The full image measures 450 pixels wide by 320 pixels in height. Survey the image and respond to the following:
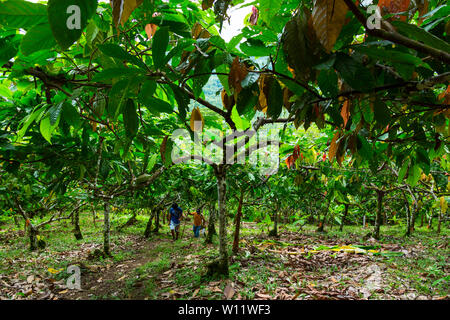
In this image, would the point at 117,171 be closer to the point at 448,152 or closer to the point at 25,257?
the point at 448,152

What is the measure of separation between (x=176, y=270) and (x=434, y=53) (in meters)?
4.59

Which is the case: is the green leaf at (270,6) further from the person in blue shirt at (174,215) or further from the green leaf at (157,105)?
the person in blue shirt at (174,215)

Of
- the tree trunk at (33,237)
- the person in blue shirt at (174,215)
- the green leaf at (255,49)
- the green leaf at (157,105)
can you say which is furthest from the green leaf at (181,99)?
the tree trunk at (33,237)

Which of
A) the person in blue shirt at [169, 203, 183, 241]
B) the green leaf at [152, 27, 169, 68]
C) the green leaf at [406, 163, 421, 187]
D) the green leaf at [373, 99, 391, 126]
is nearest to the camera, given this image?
the green leaf at [152, 27, 169, 68]

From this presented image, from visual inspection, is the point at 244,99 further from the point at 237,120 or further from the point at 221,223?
the point at 221,223

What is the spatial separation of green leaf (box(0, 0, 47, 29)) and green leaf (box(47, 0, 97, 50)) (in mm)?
255

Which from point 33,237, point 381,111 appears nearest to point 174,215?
point 33,237

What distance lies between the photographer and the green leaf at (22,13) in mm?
571

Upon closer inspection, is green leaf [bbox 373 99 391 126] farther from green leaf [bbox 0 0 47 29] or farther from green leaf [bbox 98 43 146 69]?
green leaf [bbox 0 0 47 29]

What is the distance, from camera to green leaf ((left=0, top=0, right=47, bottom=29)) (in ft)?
1.87

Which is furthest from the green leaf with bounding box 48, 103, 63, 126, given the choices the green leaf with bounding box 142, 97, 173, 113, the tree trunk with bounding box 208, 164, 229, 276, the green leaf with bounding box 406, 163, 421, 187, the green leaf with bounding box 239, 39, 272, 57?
the tree trunk with bounding box 208, 164, 229, 276

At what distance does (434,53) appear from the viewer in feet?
1.77

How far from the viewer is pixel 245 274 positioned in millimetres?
3877
